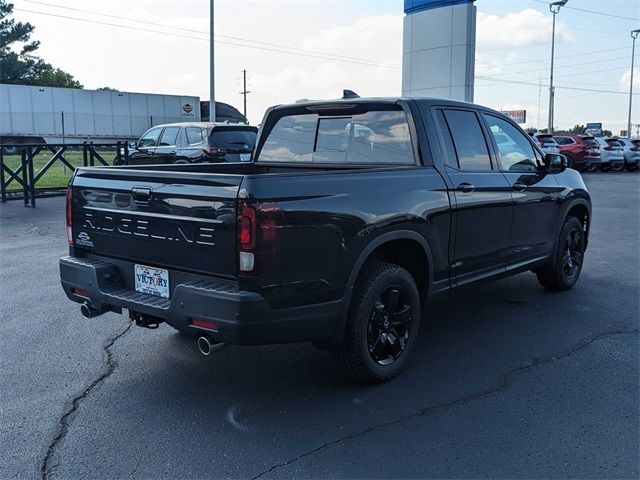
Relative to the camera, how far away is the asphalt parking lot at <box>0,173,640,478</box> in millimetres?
3180

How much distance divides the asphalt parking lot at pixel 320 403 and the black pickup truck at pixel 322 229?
18.3 inches

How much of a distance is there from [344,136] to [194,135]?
10937mm

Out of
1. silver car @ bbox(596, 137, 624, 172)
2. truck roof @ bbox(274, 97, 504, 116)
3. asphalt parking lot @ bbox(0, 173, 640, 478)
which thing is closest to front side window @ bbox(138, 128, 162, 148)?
asphalt parking lot @ bbox(0, 173, 640, 478)

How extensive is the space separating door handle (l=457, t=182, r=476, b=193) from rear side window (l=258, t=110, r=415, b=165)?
0.45 m

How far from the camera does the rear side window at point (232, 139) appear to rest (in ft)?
48.7

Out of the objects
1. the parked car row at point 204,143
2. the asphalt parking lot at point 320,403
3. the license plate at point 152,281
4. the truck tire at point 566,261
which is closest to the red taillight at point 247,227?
the license plate at point 152,281

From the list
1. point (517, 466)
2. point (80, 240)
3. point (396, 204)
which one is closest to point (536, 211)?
point (396, 204)

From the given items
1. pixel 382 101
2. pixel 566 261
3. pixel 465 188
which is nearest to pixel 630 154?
pixel 566 261

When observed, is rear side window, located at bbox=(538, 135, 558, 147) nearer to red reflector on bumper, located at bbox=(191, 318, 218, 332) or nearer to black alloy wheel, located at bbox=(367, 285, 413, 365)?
black alloy wheel, located at bbox=(367, 285, 413, 365)

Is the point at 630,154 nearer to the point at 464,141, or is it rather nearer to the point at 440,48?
the point at 440,48

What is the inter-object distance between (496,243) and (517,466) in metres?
2.40

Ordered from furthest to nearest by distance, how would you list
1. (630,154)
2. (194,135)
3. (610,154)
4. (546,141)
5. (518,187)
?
1. (630,154)
2. (610,154)
3. (546,141)
4. (194,135)
5. (518,187)

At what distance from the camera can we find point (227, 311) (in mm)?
3359

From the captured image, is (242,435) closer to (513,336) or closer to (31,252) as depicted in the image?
(513,336)
